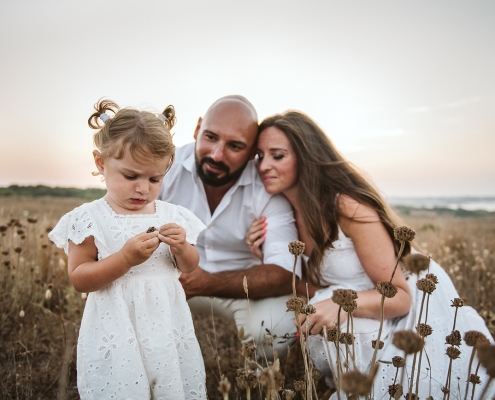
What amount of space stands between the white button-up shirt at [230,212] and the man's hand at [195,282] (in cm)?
47

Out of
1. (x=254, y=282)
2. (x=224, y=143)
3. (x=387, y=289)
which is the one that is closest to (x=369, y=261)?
(x=254, y=282)

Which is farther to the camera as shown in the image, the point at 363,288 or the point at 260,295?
the point at 260,295

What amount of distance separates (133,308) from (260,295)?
180cm

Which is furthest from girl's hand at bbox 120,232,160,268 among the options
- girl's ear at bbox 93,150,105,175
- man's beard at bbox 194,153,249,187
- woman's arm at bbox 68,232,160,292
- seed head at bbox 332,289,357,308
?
man's beard at bbox 194,153,249,187

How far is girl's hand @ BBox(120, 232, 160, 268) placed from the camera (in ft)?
6.35

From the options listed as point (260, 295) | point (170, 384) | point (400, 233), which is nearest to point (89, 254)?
point (170, 384)

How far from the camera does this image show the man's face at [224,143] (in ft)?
12.8

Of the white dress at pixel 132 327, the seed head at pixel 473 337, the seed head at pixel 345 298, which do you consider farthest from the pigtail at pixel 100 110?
the seed head at pixel 473 337

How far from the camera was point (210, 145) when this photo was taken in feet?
13.3

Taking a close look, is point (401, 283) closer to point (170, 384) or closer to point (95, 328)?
point (170, 384)

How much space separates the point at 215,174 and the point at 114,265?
2160 mm

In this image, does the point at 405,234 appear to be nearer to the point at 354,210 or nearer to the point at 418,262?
the point at 418,262

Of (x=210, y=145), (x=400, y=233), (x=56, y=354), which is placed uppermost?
(x=210, y=145)

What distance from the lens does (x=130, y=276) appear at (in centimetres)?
220
